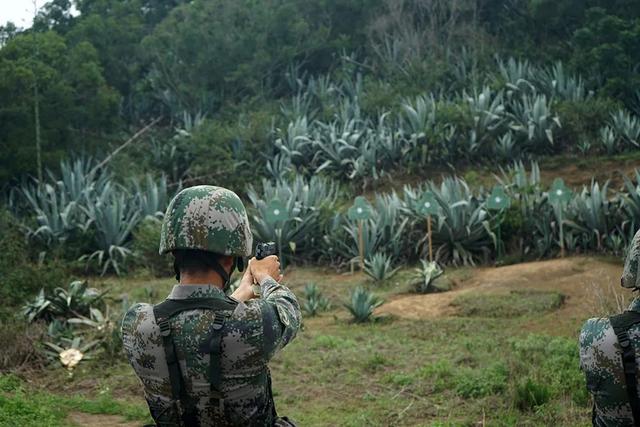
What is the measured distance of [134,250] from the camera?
1373 centimetres

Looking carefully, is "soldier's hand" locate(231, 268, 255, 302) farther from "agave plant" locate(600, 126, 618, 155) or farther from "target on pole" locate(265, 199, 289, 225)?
"agave plant" locate(600, 126, 618, 155)

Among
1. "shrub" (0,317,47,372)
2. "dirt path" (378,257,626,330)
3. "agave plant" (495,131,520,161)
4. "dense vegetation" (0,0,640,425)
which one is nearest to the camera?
"dense vegetation" (0,0,640,425)

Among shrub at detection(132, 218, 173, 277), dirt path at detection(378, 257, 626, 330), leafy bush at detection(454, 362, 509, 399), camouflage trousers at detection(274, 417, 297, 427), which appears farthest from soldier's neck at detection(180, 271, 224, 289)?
shrub at detection(132, 218, 173, 277)

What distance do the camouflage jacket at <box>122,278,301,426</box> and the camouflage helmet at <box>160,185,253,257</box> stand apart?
146 millimetres

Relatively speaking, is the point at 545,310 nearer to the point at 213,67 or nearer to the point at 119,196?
the point at 119,196

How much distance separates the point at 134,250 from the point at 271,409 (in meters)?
10.8

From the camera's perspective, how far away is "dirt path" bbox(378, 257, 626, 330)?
9.48 meters

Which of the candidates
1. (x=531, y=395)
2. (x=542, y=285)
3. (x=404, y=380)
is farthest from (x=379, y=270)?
(x=531, y=395)

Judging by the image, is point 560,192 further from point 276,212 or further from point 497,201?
point 276,212

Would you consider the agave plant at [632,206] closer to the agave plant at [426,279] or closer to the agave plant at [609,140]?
the agave plant at [426,279]

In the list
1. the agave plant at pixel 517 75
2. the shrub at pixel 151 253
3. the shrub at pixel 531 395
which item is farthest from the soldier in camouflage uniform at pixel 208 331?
the agave plant at pixel 517 75

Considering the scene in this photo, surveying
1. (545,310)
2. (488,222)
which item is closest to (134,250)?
(488,222)

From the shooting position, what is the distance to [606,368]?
10.8 ft

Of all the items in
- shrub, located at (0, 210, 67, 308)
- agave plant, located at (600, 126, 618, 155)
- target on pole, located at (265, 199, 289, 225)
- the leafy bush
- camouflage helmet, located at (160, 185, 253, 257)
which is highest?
camouflage helmet, located at (160, 185, 253, 257)
